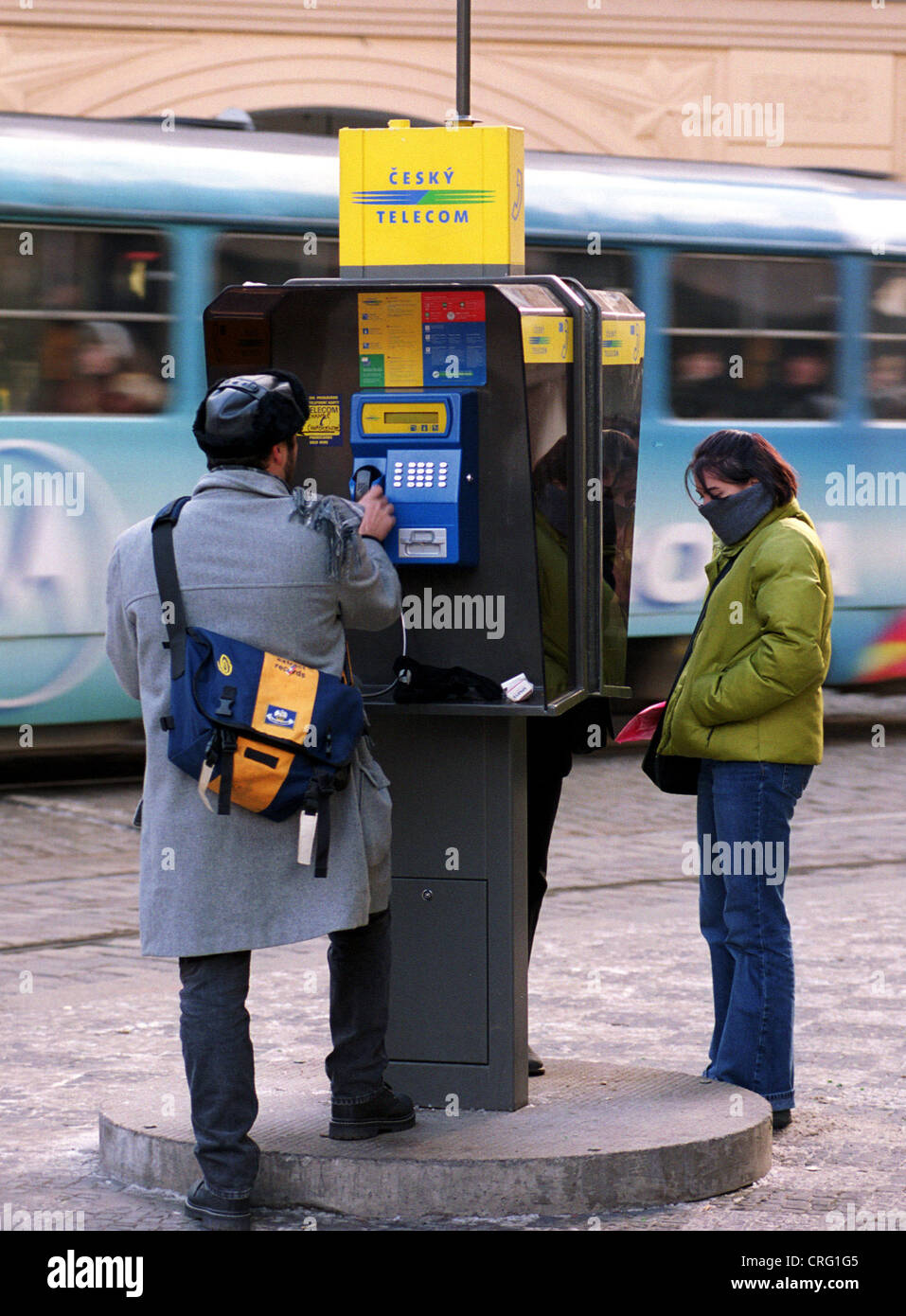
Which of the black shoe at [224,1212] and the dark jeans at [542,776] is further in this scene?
the dark jeans at [542,776]

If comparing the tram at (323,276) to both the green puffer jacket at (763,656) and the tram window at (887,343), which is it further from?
the green puffer jacket at (763,656)

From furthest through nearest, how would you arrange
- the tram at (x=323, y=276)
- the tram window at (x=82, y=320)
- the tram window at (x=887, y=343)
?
the tram window at (x=887, y=343)
the tram at (x=323, y=276)
the tram window at (x=82, y=320)

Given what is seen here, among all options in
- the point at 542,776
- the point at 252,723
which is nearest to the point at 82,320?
the point at 542,776

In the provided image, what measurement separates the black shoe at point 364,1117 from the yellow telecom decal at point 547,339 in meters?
1.61

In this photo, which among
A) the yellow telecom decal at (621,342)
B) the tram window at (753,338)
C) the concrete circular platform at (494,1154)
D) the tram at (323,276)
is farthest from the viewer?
the tram window at (753,338)

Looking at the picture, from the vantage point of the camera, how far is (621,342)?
4.98m

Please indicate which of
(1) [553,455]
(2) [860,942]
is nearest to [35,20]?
(2) [860,942]

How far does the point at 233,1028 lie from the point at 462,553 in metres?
1.14

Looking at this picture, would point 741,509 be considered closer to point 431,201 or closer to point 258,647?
point 431,201

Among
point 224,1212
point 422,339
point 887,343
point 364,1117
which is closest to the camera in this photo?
point 224,1212

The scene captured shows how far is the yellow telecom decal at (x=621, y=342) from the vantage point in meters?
4.87

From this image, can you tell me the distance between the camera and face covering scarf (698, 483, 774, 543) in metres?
5.04

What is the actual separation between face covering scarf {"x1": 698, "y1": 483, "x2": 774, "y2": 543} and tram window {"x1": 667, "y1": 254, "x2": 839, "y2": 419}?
22.3 feet

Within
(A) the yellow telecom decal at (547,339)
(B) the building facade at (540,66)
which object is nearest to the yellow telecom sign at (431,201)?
(A) the yellow telecom decal at (547,339)
